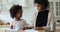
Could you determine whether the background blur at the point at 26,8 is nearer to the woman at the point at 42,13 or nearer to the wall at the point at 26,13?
the wall at the point at 26,13

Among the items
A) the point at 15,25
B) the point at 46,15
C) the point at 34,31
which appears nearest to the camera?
the point at 34,31

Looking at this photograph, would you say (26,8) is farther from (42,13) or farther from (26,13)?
(42,13)

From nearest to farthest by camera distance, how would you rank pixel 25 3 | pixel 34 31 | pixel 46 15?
pixel 34 31
pixel 46 15
pixel 25 3

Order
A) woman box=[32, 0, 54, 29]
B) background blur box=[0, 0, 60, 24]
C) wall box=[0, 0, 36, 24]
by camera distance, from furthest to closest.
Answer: wall box=[0, 0, 36, 24]
background blur box=[0, 0, 60, 24]
woman box=[32, 0, 54, 29]

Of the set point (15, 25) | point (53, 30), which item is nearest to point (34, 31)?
point (53, 30)

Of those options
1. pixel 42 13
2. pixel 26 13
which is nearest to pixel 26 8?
pixel 26 13

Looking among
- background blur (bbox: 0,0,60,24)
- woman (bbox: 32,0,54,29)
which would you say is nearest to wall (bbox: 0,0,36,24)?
background blur (bbox: 0,0,60,24)

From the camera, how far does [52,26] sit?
151 cm

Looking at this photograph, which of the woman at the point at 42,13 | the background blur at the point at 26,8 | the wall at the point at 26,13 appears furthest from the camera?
the wall at the point at 26,13

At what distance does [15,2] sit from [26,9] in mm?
386

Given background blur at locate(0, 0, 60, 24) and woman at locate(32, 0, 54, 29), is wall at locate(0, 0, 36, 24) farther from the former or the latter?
woman at locate(32, 0, 54, 29)

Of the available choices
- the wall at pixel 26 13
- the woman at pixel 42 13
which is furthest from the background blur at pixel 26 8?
the woman at pixel 42 13

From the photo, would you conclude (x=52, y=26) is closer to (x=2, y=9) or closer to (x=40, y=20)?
(x=40, y=20)

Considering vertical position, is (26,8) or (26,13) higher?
(26,8)
